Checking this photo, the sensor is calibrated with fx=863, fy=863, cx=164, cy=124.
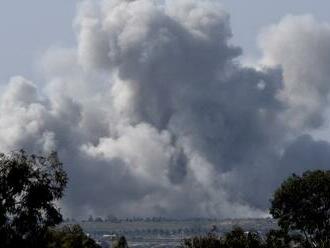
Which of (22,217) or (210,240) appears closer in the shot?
(22,217)

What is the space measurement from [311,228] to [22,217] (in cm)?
8713

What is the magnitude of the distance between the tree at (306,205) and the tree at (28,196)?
256ft

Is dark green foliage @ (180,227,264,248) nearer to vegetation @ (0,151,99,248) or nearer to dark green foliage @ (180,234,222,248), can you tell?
dark green foliage @ (180,234,222,248)

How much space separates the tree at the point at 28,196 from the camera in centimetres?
6800

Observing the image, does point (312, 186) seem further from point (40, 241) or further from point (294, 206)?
point (40, 241)

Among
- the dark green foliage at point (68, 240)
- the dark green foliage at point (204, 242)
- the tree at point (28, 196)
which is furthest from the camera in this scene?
the dark green foliage at point (204, 242)

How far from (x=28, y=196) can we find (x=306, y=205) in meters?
88.5

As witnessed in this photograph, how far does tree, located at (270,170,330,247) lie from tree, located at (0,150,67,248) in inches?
3068

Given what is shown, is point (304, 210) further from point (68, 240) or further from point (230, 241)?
point (68, 240)

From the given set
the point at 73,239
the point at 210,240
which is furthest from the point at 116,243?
the point at 73,239

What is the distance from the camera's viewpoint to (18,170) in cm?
6838

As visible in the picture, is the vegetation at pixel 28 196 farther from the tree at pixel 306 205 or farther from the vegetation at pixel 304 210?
the tree at pixel 306 205

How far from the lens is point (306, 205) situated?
490 ft

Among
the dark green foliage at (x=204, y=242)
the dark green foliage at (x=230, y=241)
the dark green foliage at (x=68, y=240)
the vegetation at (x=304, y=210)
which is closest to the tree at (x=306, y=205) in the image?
the vegetation at (x=304, y=210)
